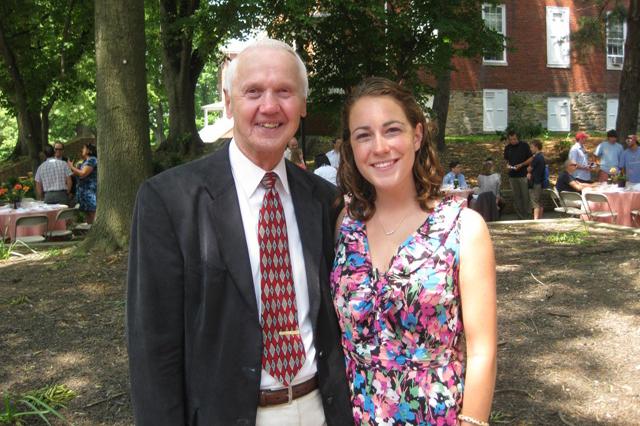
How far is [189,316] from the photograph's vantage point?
6.77ft

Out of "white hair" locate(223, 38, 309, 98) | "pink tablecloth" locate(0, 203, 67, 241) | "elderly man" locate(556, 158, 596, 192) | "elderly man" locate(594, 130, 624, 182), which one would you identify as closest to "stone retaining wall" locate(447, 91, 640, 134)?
"elderly man" locate(594, 130, 624, 182)

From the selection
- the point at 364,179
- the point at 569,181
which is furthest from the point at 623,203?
the point at 364,179

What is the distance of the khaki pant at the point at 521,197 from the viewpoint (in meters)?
15.4

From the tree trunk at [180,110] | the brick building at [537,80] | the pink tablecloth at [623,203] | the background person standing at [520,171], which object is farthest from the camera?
the brick building at [537,80]

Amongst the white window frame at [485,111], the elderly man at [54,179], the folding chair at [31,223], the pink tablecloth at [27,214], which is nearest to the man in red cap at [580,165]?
the pink tablecloth at [27,214]

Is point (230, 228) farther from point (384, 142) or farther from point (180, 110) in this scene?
point (180, 110)

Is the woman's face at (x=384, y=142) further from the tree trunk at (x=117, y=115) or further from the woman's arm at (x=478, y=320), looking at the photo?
the tree trunk at (x=117, y=115)

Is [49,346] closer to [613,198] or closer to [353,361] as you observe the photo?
[353,361]

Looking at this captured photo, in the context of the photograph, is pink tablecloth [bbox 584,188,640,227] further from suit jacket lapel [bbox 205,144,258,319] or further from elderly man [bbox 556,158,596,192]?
suit jacket lapel [bbox 205,144,258,319]

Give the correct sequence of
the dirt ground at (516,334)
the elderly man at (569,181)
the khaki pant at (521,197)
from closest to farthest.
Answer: the dirt ground at (516,334)
the elderly man at (569,181)
the khaki pant at (521,197)

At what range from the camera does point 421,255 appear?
225cm

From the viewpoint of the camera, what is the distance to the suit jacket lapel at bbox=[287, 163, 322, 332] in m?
2.21

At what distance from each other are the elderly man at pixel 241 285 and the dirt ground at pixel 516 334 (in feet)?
6.86

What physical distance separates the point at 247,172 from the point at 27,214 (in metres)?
9.93
